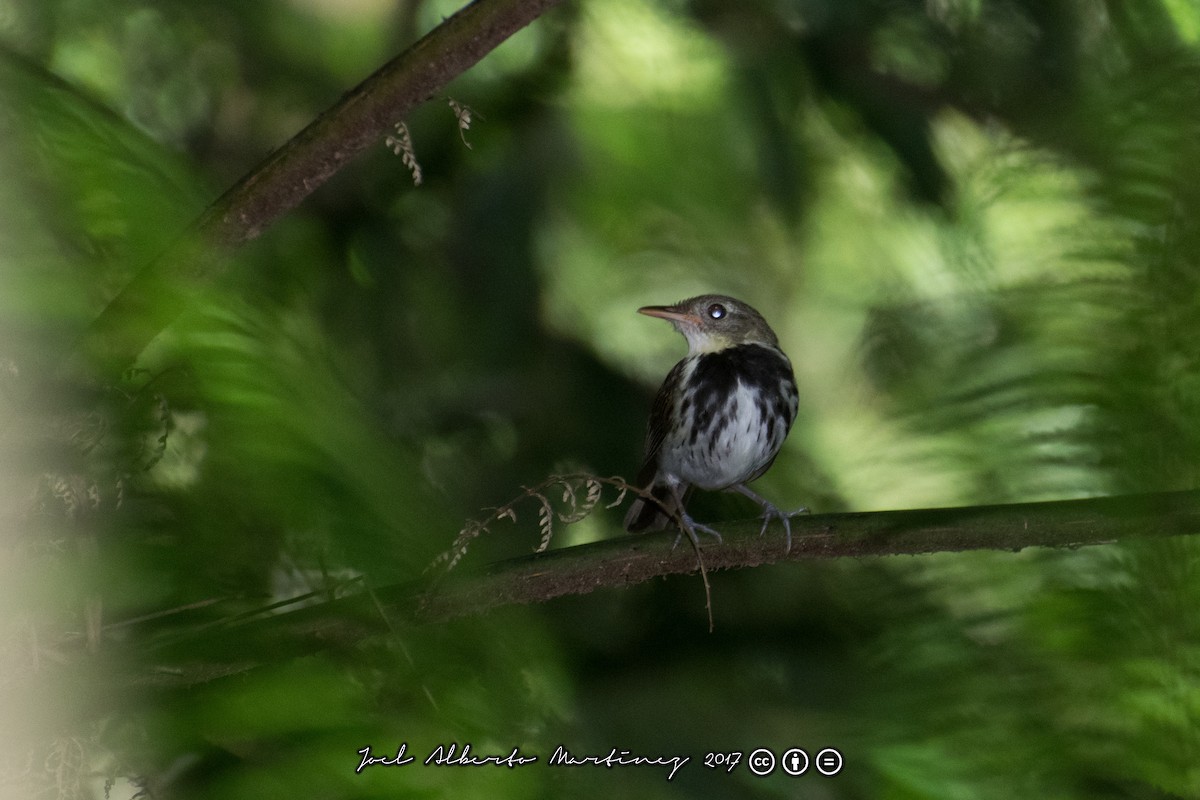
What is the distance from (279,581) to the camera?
2.44 ft

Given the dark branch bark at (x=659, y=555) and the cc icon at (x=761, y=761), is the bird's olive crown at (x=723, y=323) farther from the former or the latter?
the cc icon at (x=761, y=761)

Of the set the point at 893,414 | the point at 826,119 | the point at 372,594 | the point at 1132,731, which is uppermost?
the point at 826,119

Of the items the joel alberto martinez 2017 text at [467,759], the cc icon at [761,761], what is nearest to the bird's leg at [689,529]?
the cc icon at [761,761]

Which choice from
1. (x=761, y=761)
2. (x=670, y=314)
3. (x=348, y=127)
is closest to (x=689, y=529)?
(x=761, y=761)

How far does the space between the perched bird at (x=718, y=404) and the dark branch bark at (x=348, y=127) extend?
2.57 meters

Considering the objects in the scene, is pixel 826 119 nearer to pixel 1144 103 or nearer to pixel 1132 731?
pixel 1144 103

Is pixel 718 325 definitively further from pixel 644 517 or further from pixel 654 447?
pixel 644 517

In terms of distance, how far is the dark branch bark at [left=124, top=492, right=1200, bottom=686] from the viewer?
73 cm

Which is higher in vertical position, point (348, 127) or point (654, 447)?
point (654, 447)

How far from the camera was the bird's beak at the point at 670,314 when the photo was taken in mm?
3336

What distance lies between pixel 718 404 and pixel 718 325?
310 mm

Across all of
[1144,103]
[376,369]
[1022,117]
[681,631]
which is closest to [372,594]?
[1144,103]

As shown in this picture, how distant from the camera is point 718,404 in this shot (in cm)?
393

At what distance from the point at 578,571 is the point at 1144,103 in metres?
0.95
